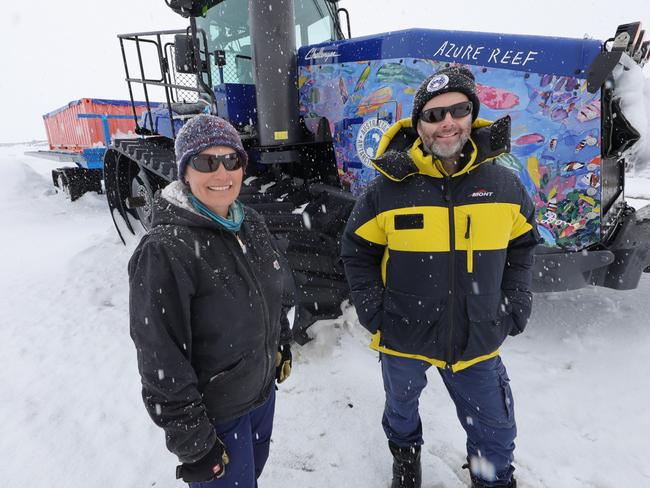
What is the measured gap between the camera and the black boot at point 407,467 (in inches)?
82.9

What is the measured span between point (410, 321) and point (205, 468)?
0.98m

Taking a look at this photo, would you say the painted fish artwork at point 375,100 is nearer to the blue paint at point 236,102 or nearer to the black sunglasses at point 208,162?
the blue paint at point 236,102

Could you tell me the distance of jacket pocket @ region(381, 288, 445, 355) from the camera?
1798 millimetres

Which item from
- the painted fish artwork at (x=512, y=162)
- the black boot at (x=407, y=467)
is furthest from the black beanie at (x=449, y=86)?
the black boot at (x=407, y=467)

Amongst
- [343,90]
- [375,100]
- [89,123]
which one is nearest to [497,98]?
[375,100]

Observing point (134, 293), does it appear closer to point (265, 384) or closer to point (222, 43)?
point (265, 384)

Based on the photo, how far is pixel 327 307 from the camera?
3539 millimetres

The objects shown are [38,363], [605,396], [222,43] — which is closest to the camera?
[605,396]

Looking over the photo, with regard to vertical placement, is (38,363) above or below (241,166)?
below

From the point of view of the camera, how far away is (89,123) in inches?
466

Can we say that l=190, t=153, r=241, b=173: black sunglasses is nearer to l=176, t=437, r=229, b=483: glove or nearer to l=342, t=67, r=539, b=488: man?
l=342, t=67, r=539, b=488: man

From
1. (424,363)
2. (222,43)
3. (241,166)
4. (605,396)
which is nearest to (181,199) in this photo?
(241,166)

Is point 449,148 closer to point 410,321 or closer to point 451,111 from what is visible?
point 451,111

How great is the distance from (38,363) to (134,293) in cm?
287
